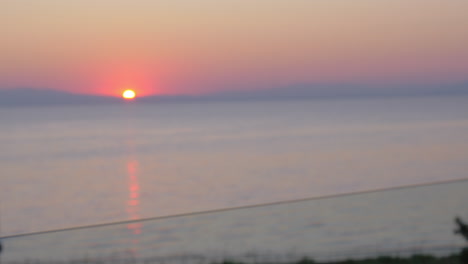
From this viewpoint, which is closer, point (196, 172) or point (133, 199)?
point (133, 199)

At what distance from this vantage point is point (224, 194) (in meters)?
19.6

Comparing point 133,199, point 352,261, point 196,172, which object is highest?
point 196,172

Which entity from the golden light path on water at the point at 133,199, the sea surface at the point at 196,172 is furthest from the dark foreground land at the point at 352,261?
the sea surface at the point at 196,172

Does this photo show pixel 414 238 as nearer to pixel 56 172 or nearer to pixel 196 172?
pixel 196 172

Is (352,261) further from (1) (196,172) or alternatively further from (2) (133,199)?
(1) (196,172)

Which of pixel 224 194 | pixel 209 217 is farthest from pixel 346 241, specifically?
pixel 224 194

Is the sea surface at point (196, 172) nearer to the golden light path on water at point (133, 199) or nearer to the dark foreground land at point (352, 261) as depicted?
the golden light path on water at point (133, 199)

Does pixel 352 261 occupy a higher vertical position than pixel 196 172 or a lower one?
lower

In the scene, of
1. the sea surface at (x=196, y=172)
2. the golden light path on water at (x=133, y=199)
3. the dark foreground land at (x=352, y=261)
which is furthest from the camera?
the sea surface at (x=196, y=172)

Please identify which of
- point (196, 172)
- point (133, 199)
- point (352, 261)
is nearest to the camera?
point (352, 261)

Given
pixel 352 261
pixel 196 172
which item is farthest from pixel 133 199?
pixel 352 261

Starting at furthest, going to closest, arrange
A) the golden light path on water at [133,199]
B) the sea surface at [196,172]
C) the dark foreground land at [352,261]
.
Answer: the sea surface at [196,172]
the golden light path on water at [133,199]
the dark foreground land at [352,261]

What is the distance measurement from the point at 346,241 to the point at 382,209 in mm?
1238

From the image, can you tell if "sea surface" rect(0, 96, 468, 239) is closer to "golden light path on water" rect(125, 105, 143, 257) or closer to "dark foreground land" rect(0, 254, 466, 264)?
"golden light path on water" rect(125, 105, 143, 257)
